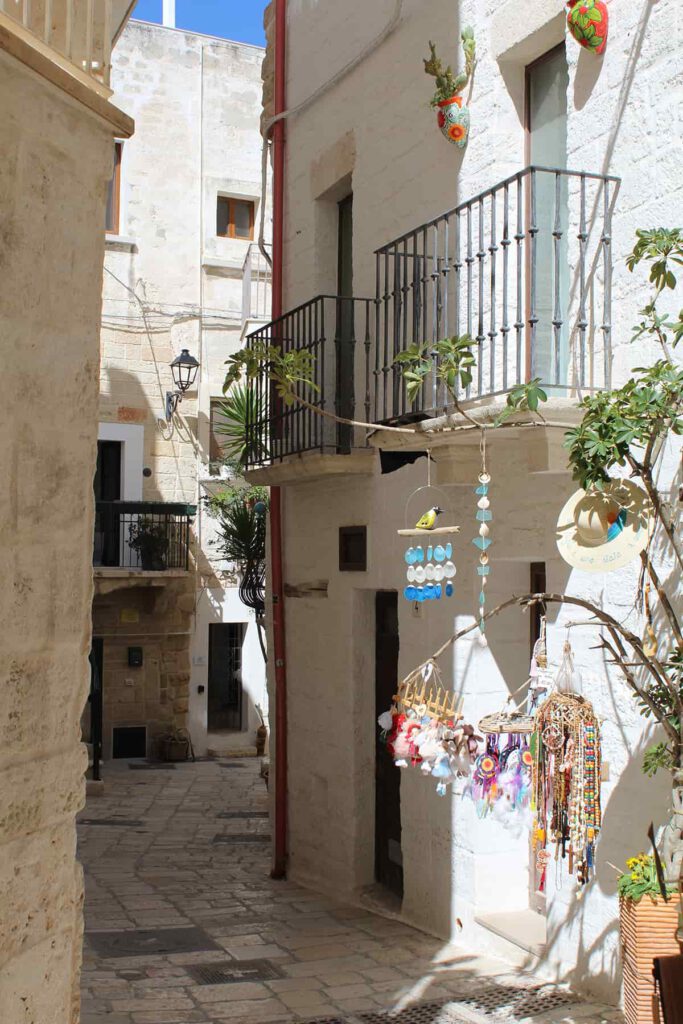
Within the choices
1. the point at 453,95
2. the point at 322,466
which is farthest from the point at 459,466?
the point at 453,95

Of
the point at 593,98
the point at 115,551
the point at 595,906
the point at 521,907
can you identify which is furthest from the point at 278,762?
the point at 115,551

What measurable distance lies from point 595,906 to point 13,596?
4178 mm

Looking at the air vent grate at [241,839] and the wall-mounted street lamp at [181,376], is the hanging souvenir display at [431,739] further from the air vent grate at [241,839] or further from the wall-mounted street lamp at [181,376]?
the wall-mounted street lamp at [181,376]

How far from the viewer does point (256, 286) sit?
1597 centimetres

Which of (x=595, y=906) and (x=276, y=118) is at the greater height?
(x=276, y=118)

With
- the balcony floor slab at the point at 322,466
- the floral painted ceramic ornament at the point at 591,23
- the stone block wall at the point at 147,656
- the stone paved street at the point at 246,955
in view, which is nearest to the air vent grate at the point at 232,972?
the stone paved street at the point at 246,955

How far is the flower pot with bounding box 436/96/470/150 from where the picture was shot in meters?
7.79

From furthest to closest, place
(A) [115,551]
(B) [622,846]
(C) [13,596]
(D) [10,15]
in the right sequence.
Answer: (A) [115,551] < (B) [622,846] < (D) [10,15] < (C) [13,596]

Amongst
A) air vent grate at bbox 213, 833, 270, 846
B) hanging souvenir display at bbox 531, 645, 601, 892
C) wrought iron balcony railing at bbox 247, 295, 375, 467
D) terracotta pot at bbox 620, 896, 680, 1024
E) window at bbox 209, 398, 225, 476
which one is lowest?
air vent grate at bbox 213, 833, 270, 846

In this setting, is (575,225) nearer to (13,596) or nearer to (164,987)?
(13,596)

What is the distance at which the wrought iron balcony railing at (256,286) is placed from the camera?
614 inches

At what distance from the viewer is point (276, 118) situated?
434 inches

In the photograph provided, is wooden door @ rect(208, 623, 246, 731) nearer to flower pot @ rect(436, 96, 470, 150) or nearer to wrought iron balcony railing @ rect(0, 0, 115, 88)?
flower pot @ rect(436, 96, 470, 150)

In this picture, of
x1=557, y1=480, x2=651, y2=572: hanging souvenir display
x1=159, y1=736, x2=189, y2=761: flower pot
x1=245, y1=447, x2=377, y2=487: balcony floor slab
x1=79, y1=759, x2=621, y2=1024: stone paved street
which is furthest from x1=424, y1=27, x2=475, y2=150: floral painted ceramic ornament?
x1=159, y1=736, x2=189, y2=761: flower pot
